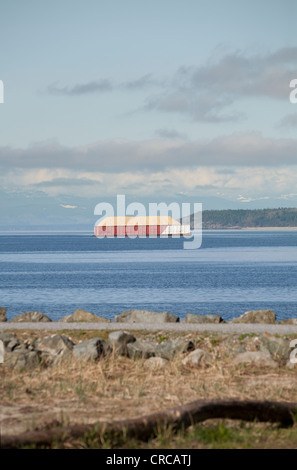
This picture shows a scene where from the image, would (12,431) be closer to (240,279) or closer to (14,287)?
(14,287)

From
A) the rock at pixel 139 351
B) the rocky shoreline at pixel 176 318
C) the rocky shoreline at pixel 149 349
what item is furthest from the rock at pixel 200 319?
the rock at pixel 139 351

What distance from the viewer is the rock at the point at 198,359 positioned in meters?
12.8

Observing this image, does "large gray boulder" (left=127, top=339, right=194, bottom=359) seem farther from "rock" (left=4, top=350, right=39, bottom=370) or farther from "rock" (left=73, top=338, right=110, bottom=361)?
"rock" (left=4, top=350, right=39, bottom=370)

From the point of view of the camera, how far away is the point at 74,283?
60469 millimetres

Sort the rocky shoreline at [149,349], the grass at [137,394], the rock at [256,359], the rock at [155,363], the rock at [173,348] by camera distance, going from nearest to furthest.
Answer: the grass at [137,394]
the rock at [155,363]
the rock at [256,359]
the rocky shoreline at [149,349]
the rock at [173,348]

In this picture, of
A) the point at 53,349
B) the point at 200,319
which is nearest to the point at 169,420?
the point at 53,349

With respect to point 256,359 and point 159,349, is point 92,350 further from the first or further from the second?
point 256,359

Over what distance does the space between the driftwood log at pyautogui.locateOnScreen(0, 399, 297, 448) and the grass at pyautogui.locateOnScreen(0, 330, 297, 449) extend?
99mm

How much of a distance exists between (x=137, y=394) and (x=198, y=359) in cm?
290

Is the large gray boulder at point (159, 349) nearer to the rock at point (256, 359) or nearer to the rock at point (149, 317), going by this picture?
the rock at point (256, 359)

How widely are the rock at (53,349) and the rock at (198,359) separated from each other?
7.88ft

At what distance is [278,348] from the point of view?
13.8 m
